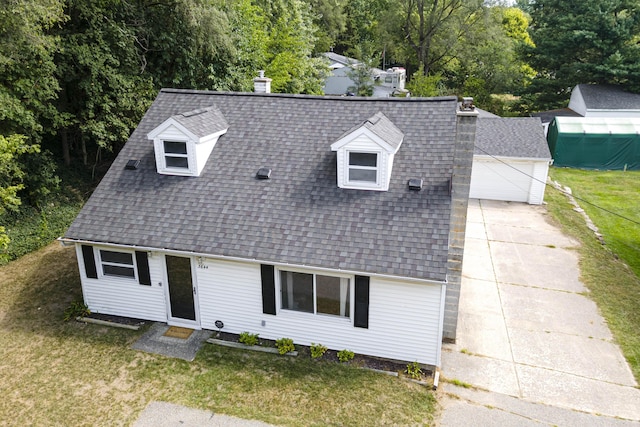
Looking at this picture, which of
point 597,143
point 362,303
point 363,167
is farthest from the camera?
point 597,143

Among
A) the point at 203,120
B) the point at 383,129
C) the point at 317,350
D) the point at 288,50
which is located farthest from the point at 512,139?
the point at 317,350

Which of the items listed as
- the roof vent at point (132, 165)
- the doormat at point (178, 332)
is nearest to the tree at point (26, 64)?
the roof vent at point (132, 165)

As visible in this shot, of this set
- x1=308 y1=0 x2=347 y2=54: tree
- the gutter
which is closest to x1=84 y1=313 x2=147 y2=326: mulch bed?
the gutter

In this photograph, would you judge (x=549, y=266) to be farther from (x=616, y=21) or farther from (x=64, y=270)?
(x=616, y=21)

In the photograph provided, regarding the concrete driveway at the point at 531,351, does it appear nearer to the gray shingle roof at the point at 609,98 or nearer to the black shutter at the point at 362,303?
the black shutter at the point at 362,303

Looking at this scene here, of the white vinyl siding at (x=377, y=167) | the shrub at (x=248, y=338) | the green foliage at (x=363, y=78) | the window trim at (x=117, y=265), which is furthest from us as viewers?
the green foliage at (x=363, y=78)

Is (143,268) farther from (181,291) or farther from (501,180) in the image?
(501,180)

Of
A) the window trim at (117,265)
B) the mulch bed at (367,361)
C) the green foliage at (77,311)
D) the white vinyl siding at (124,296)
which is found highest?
the window trim at (117,265)
